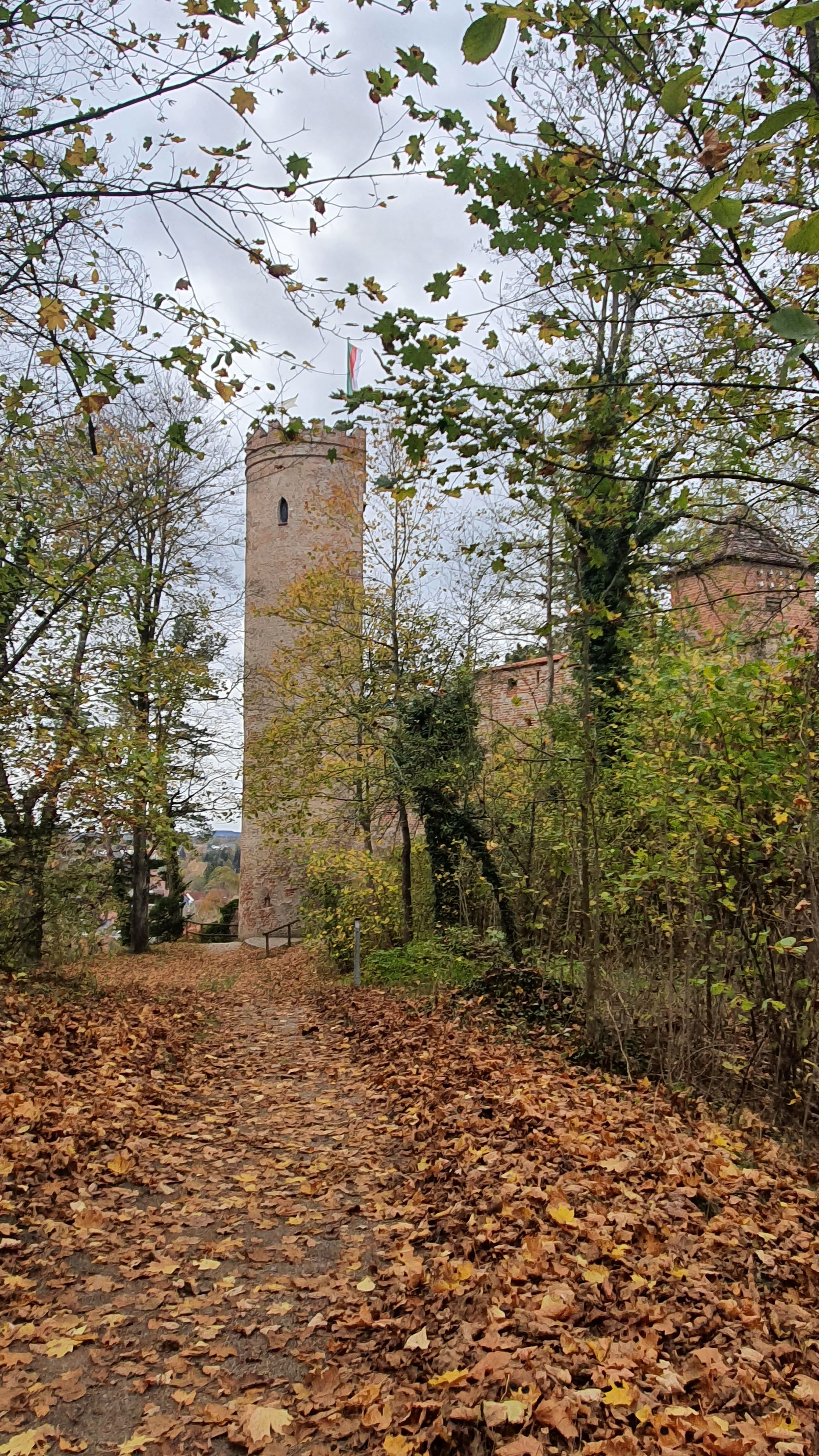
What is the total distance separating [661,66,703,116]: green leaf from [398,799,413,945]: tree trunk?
31.9 ft

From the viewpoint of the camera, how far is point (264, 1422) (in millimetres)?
2637

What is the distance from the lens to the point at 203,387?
12.0ft

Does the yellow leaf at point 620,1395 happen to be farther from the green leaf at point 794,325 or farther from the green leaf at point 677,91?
the green leaf at point 677,91

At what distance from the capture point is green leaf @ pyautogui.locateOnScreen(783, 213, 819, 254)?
1.65 m

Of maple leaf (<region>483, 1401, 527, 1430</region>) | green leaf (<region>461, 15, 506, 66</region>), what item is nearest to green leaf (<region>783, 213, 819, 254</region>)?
green leaf (<region>461, 15, 506, 66</region>)

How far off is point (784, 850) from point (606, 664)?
262 inches

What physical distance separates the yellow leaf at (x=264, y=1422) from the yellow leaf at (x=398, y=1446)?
0.36 meters

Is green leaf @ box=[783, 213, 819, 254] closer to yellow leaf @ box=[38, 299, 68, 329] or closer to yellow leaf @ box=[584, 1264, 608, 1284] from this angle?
yellow leaf @ box=[38, 299, 68, 329]

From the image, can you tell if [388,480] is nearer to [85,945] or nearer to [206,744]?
[85,945]

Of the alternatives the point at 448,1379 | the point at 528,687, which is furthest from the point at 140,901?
the point at 448,1379

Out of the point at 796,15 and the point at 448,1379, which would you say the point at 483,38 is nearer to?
the point at 796,15

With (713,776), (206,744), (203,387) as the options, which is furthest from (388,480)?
(206,744)

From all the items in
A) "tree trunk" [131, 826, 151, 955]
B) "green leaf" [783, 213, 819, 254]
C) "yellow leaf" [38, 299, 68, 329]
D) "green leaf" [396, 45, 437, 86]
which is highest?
"green leaf" [396, 45, 437, 86]

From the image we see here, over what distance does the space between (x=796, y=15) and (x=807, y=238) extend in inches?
17.7
